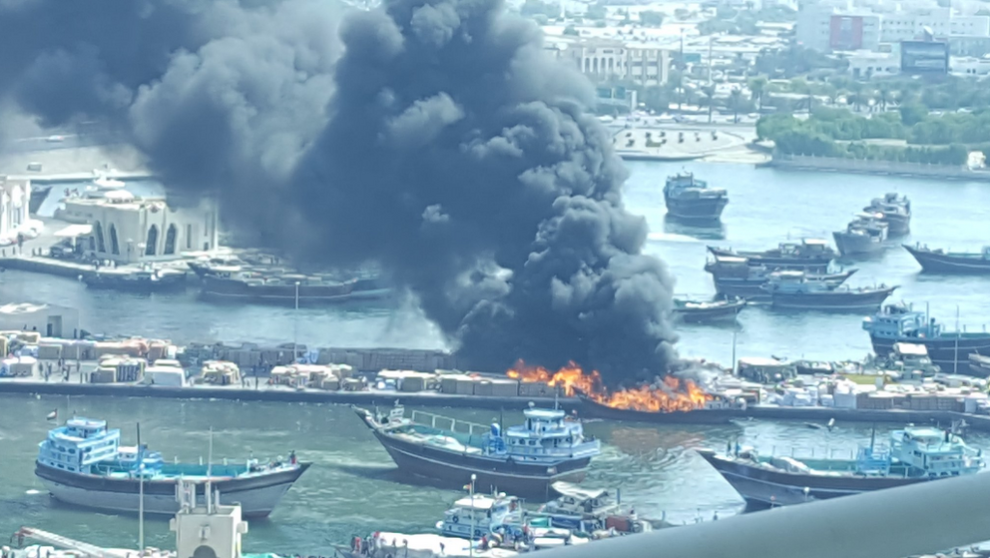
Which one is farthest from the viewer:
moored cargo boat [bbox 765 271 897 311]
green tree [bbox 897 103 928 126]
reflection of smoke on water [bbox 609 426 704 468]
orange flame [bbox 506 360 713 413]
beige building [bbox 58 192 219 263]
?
green tree [bbox 897 103 928 126]

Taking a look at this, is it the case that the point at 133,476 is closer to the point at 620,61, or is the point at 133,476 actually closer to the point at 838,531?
the point at 838,531

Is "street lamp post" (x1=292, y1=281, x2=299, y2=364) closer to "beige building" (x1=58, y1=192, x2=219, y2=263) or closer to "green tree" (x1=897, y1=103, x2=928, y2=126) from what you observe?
"beige building" (x1=58, y1=192, x2=219, y2=263)

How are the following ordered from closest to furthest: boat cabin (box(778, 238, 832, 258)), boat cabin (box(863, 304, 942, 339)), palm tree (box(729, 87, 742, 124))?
boat cabin (box(863, 304, 942, 339))
boat cabin (box(778, 238, 832, 258))
palm tree (box(729, 87, 742, 124))

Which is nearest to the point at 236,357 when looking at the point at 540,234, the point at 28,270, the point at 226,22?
the point at 540,234

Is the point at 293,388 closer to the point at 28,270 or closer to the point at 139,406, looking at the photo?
the point at 139,406

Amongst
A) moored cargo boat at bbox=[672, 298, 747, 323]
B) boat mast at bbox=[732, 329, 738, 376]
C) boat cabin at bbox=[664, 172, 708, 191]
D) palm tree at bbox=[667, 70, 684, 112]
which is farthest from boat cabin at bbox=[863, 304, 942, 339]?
palm tree at bbox=[667, 70, 684, 112]

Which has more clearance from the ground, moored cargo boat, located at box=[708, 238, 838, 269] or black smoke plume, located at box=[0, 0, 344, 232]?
black smoke plume, located at box=[0, 0, 344, 232]
